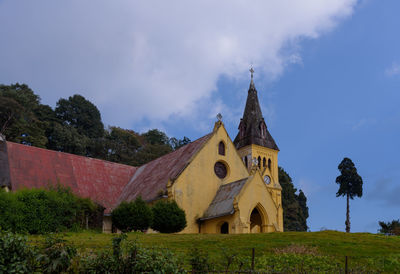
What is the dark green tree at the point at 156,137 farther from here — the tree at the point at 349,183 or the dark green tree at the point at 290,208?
the tree at the point at 349,183

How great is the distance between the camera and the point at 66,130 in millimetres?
58062

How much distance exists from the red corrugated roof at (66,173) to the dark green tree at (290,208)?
117ft

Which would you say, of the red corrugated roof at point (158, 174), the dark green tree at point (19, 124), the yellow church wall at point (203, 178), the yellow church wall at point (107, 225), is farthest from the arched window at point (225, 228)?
the dark green tree at point (19, 124)

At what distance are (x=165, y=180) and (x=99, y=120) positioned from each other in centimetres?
4048

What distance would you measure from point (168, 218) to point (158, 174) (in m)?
7.58

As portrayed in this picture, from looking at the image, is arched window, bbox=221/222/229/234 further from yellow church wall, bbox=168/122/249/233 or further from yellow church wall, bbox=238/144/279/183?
yellow church wall, bbox=238/144/279/183

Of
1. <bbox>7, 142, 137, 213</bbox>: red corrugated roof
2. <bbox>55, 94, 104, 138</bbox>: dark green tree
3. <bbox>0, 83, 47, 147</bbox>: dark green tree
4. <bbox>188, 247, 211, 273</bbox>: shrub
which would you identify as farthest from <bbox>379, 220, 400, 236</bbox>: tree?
<bbox>55, 94, 104, 138</bbox>: dark green tree

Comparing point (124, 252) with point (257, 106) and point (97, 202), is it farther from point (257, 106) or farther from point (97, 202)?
point (257, 106)

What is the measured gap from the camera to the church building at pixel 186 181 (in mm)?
27547

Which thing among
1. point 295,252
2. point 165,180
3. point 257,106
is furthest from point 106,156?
point 295,252

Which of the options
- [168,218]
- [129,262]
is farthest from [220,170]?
[129,262]

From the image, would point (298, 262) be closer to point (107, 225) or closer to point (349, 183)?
point (107, 225)

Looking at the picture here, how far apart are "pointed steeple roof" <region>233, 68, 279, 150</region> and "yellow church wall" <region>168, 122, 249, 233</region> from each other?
23.0 meters

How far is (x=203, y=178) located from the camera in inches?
1155
